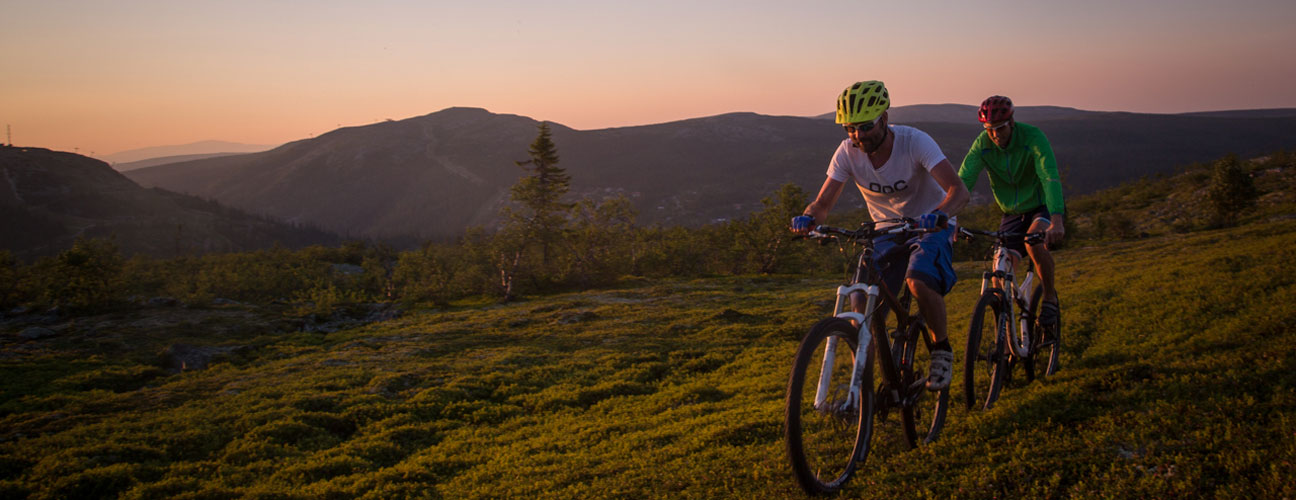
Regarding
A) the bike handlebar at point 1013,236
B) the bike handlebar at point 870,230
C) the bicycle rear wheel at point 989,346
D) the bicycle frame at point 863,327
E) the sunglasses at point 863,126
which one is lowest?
the bicycle rear wheel at point 989,346

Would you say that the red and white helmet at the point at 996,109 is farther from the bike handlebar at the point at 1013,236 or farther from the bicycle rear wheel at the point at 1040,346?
the bicycle rear wheel at the point at 1040,346

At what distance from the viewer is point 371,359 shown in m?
20.7

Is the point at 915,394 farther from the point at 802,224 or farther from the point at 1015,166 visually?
the point at 1015,166

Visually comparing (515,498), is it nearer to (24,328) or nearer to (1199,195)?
(24,328)

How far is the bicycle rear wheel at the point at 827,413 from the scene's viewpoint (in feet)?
13.1

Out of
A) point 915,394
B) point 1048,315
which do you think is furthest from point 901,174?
point 1048,315

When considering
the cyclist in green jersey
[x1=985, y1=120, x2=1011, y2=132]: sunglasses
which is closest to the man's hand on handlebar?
the cyclist in green jersey

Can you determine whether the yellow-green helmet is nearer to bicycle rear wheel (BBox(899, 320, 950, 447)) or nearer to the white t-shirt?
the white t-shirt

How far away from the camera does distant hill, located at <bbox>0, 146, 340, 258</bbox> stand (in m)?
151

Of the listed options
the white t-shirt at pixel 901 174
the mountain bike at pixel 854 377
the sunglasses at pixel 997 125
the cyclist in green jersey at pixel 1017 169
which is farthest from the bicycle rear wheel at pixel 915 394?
the sunglasses at pixel 997 125

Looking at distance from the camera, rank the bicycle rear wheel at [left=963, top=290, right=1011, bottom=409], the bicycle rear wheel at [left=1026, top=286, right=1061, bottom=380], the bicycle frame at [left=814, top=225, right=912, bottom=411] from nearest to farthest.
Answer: the bicycle frame at [left=814, top=225, right=912, bottom=411] → the bicycle rear wheel at [left=963, top=290, right=1011, bottom=409] → the bicycle rear wheel at [left=1026, top=286, right=1061, bottom=380]

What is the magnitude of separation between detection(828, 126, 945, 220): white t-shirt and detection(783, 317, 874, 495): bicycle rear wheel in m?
1.65

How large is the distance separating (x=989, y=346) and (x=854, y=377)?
9.00ft

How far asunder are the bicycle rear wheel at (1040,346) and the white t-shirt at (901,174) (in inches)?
97.0
